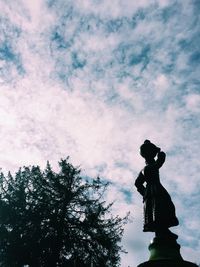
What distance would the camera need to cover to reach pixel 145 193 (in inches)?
210

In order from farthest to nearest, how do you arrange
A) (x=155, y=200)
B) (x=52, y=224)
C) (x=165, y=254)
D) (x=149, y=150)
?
(x=52, y=224)
(x=149, y=150)
(x=155, y=200)
(x=165, y=254)

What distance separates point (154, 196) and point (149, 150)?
77cm

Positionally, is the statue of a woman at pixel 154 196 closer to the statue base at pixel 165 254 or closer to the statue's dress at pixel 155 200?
the statue's dress at pixel 155 200

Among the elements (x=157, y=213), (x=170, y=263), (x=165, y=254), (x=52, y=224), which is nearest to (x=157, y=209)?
(x=157, y=213)

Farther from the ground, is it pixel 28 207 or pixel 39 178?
pixel 39 178

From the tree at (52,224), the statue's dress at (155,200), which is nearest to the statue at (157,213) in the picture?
the statue's dress at (155,200)

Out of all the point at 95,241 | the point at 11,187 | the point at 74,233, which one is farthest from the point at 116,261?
the point at 11,187

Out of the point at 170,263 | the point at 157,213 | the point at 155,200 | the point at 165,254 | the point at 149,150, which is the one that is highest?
the point at 149,150

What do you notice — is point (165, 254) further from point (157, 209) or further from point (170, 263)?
point (157, 209)

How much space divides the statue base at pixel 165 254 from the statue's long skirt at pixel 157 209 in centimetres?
23

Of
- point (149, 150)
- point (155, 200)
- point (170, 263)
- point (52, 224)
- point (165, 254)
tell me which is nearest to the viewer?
point (170, 263)

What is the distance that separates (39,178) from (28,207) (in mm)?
2428

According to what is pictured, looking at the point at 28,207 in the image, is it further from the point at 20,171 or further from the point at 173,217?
the point at 173,217

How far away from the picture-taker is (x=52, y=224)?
2178cm
